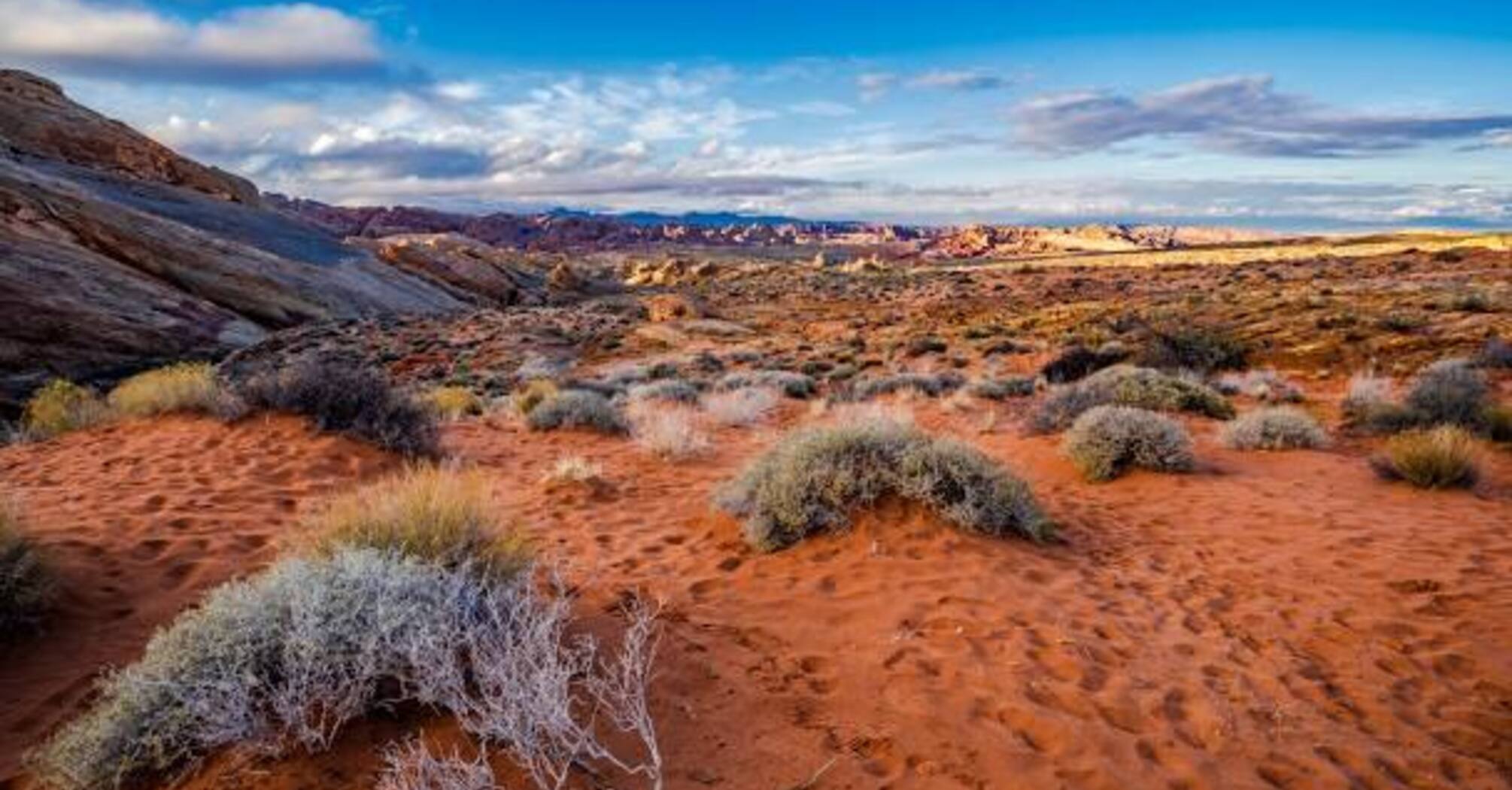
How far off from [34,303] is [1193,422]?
2287 centimetres

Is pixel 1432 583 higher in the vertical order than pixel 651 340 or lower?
higher

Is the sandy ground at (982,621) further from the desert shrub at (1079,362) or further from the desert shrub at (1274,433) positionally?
the desert shrub at (1079,362)

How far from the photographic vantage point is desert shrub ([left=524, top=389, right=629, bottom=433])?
13359mm

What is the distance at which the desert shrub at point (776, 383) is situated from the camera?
18844mm

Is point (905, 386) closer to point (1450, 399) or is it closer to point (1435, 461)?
point (1450, 399)

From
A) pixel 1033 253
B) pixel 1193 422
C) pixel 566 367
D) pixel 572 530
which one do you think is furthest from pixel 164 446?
pixel 1033 253

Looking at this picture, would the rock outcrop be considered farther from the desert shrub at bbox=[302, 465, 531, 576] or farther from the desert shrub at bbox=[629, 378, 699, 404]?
the desert shrub at bbox=[302, 465, 531, 576]

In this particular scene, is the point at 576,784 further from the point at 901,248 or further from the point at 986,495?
the point at 901,248

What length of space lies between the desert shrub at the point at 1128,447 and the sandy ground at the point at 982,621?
0.24 meters

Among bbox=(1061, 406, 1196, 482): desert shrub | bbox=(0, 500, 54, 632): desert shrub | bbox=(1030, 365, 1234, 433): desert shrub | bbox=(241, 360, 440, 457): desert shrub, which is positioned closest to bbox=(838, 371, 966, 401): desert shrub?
bbox=(1030, 365, 1234, 433): desert shrub

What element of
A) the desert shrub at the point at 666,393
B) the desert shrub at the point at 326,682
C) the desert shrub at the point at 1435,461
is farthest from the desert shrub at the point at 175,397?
the desert shrub at the point at 1435,461

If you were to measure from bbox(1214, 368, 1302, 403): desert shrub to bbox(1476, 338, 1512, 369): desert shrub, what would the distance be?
119 inches

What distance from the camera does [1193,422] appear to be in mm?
13531

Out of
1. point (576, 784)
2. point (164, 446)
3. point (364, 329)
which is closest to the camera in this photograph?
point (576, 784)
